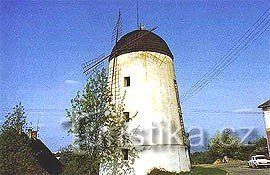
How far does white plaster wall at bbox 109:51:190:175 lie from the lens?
2069cm

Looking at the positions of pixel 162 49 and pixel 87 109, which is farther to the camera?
pixel 162 49

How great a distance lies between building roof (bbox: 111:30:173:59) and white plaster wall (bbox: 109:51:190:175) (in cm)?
39

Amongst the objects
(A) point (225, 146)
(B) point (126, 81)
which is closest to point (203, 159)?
(A) point (225, 146)

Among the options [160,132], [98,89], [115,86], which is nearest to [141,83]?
[115,86]

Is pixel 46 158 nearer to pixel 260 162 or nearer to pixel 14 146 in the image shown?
pixel 14 146

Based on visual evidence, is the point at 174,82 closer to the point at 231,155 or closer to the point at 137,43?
the point at 137,43

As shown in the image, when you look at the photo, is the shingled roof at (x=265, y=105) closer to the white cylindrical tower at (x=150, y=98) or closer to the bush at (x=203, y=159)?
the white cylindrical tower at (x=150, y=98)

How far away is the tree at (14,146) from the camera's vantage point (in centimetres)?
1486

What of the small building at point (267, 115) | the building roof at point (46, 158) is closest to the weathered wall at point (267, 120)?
the small building at point (267, 115)

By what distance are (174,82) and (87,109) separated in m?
9.44

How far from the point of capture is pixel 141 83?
72.2ft

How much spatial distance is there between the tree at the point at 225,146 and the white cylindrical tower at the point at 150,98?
1924 cm

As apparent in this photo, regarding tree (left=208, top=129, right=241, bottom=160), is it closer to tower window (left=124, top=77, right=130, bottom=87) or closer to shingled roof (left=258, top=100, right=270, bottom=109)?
shingled roof (left=258, top=100, right=270, bottom=109)

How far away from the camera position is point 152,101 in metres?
21.7
